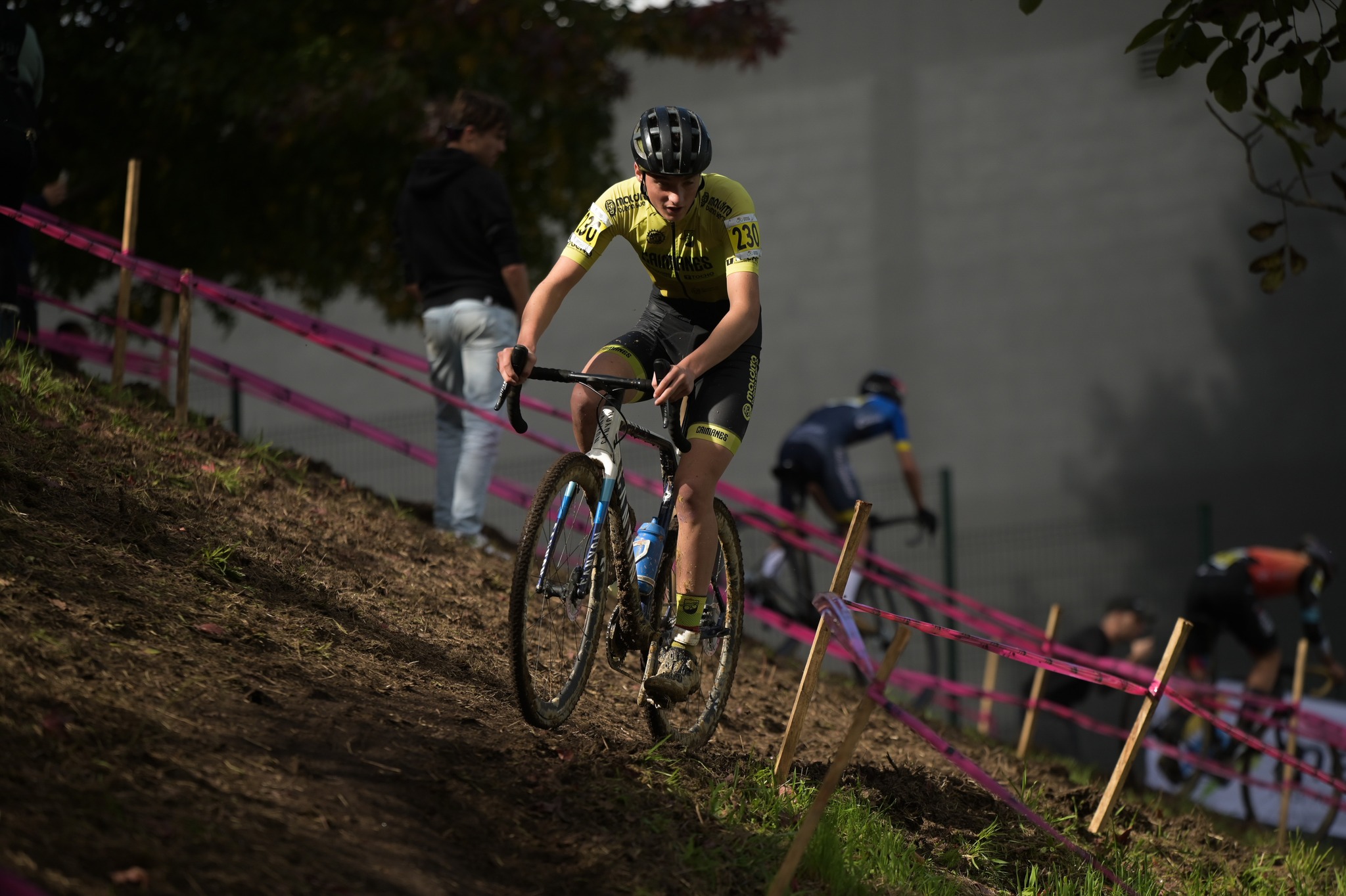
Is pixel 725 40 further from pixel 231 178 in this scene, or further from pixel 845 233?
pixel 845 233

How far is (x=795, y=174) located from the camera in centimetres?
1797

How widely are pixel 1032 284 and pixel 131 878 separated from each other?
16.0 metres

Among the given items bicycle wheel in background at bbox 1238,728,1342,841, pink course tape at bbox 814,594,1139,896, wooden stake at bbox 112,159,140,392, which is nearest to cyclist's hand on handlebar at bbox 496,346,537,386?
pink course tape at bbox 814,594,1139,896

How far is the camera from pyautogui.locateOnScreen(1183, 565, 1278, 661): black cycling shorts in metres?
10.5

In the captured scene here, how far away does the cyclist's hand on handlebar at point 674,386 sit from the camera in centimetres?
378

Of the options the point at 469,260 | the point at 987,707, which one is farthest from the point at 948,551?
the point at 469,260

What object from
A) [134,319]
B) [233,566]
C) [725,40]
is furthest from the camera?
[134,319]

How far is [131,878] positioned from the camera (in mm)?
2781

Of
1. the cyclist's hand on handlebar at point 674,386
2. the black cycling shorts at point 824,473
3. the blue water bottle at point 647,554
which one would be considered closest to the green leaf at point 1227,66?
the cyclist's hand on handlebar at point 674,386

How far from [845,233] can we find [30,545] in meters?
14.4

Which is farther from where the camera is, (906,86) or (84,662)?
(906,86)

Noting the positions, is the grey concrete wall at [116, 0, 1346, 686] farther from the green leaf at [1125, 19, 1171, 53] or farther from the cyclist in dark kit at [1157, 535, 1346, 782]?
the green leaf at [1125, 19, 1171, 53]

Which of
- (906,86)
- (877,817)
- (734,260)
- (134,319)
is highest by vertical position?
(906,86)

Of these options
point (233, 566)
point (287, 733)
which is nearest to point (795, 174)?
point (233, 566)
